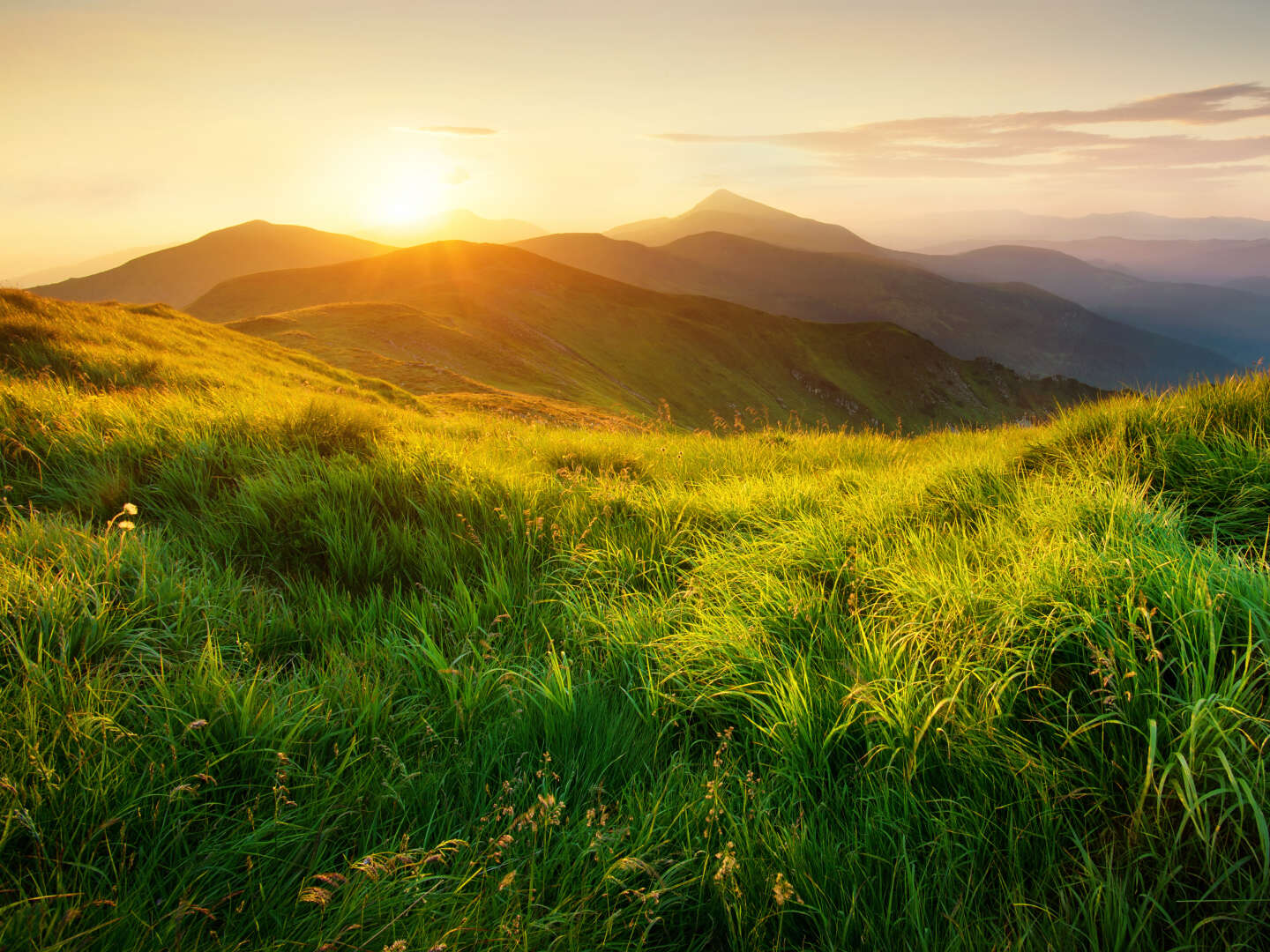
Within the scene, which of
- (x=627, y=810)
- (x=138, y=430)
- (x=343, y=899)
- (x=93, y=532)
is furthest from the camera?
(x=138, y=430)

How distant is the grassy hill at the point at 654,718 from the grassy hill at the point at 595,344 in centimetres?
2444

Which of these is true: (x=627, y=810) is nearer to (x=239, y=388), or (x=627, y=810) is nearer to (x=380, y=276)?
(x=239, y=388)

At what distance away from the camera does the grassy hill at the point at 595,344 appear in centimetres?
3838

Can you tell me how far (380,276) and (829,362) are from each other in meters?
88.5

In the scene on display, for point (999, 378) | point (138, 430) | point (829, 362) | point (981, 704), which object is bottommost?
point (999, 378)

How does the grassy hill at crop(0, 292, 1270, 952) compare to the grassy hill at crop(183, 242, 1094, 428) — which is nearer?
the grassy hill at crop(0, 292, 1270, 952)

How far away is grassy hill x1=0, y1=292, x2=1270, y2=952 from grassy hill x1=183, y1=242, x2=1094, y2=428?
24.4m

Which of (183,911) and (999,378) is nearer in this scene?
(183,911)

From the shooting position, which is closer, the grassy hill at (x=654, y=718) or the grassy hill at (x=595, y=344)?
the grassy hill at (x=654, y=718)

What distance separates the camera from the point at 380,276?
107 m

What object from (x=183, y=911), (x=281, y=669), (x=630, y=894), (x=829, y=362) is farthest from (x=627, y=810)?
→ (x=829, y=362)

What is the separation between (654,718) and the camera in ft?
8.73

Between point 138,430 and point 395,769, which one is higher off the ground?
point 138,430

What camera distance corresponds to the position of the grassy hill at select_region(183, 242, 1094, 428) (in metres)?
38.4
